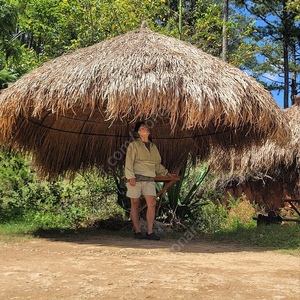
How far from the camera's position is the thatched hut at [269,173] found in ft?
30.1

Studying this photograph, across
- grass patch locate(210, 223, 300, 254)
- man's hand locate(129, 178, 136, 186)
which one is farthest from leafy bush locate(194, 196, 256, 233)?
man's hand locate(129, 178, 136, 186)

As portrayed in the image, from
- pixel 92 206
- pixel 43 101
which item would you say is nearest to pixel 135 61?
pixel 43 101

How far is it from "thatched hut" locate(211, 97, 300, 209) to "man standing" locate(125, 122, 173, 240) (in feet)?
7.97

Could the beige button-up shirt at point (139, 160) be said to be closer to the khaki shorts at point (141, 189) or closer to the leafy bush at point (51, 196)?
the khaki shorts at point (141, 189)

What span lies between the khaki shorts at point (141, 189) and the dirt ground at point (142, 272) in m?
0.76

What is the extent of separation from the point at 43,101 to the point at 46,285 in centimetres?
243

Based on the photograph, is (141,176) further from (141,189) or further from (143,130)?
(143,130)

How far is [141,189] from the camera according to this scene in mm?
5617

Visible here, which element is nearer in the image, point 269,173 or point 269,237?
→ point 269,237

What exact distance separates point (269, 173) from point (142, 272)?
7106 mm

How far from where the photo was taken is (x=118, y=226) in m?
6.67

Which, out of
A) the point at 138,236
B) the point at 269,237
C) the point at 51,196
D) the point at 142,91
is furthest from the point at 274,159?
the point at 142,91

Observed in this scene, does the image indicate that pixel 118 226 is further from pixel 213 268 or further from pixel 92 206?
pixel 213 268

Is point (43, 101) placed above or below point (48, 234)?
above
